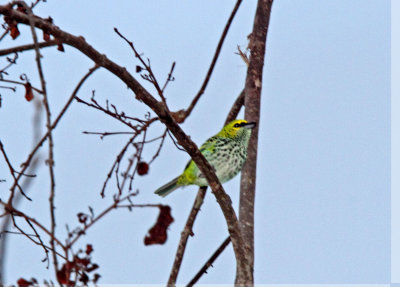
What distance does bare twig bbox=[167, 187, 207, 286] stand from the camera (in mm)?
4512

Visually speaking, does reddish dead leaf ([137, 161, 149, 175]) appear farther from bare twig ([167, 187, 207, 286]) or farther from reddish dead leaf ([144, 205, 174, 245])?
bare twig ([167, 187, 207, 286])

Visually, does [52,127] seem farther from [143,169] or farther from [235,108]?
[235,108]

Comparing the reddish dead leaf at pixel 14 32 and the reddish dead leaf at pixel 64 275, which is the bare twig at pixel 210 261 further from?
the reddish dead leaf at pixel 14 32

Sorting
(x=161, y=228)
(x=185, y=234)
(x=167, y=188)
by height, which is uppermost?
(x=167, y=188)

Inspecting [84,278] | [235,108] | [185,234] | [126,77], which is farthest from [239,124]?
[84,278]

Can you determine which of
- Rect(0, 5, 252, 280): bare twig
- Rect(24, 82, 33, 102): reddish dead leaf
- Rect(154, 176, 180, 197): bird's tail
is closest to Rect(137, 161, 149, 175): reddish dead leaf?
Rect(0, 5, 252, 280): bare twig

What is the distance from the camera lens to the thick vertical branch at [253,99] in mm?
4551

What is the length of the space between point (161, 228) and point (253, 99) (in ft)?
6.86

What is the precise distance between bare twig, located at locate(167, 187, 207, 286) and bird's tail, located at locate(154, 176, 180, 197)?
37 centimetres

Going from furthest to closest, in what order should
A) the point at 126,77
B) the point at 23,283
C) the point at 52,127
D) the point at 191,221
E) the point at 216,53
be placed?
the point at 191,221
the point at 216,53
the point at 126,77
the point at 23,283
the point at 52,127

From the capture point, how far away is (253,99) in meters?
5.09

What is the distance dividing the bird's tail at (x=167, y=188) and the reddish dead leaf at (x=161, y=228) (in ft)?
7.17

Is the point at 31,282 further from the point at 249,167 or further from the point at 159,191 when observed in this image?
the point at 159,191

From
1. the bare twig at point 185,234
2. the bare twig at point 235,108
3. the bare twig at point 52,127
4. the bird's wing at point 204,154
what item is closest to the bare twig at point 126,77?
the bare twig at point 52,127
